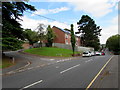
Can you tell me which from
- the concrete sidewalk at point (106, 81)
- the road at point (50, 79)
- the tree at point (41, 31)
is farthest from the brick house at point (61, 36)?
the concrete sidewalk at point (106, 81)

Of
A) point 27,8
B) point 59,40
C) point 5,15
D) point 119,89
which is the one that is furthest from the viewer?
point 59,40

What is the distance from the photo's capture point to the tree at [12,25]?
62.0 ft

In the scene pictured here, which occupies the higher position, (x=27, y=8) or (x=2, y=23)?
(x=27, y=8)

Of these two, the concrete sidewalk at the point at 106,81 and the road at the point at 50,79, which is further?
the road at the point at 50,79

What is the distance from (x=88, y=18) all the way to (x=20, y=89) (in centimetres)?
6860

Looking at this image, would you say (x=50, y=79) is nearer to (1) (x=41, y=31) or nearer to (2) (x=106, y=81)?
(2) (x=106, y=81)

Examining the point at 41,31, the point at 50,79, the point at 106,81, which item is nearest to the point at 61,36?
the point at 41,31

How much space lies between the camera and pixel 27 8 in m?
25.3

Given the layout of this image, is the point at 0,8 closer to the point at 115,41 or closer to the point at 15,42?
the point at 15,42

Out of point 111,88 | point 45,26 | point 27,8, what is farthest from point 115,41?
point 111,88

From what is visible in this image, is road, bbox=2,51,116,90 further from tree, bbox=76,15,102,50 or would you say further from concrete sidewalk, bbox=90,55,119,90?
tree, bbox=76,15,102,50

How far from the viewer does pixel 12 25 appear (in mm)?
22078

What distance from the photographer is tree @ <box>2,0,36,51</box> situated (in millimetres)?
18895

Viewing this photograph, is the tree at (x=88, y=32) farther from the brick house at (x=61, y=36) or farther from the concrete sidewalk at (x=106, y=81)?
the concrete sidewalk at (x=106, y=81)
